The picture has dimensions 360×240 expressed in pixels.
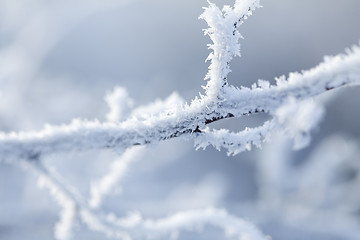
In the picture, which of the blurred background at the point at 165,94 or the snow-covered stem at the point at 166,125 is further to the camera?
the blurred background at the point at 165,94

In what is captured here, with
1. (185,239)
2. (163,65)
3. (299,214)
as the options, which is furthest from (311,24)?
(185,239)

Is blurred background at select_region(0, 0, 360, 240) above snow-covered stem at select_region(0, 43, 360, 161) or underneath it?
above

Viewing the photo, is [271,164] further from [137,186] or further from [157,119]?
[157,119]

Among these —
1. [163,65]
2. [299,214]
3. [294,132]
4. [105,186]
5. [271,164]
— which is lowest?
[294,132]

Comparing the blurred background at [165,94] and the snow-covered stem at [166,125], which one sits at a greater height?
the blurred background at [165,94]

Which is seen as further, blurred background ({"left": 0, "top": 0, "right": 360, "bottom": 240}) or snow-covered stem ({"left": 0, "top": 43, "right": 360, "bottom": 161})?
blurred background ({"left": 0, "top": 0, "right": 360, "bottom": 240})

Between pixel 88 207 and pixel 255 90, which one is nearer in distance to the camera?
pixel 255 90

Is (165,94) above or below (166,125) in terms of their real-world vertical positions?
above

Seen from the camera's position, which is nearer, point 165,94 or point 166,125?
point 166,125
